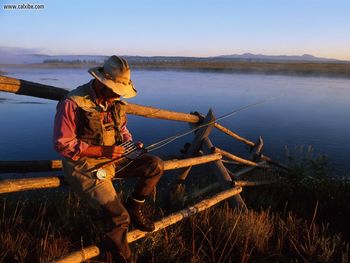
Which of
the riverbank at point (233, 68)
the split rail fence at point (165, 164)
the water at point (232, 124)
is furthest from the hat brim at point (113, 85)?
the riverbank at point (233, 68)

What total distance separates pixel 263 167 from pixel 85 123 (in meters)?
4.59

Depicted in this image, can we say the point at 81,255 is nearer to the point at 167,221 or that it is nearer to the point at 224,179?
the point at 167,221

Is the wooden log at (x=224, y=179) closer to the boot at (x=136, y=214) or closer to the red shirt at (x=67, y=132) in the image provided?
the boot at (x=136, y=214)

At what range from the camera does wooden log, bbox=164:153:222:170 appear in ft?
12.4

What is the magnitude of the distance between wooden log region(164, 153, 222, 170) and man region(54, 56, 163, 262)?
0.97m

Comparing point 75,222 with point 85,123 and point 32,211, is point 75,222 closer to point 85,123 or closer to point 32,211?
point 32,211

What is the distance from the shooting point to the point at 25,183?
2.87 metres

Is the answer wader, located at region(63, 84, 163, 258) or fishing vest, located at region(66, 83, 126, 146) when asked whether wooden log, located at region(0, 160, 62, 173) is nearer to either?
wader, located at region(63, 84, 163, 258)

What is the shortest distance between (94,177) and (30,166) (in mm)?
1260

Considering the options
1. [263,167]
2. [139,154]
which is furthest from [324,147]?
[139,154]

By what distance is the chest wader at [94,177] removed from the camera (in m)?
2.71

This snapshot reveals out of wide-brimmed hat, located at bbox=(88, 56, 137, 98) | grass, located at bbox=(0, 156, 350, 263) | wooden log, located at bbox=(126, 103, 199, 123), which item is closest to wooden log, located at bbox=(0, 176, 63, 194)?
grass, located at bbox=(0, 156, 350, 263)

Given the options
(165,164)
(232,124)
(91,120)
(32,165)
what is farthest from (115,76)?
(232,124)

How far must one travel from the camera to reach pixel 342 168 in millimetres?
7730
